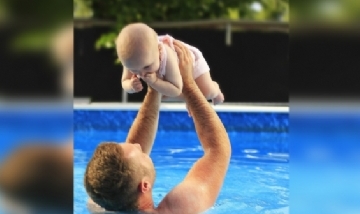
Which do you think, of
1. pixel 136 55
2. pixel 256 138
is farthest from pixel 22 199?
pixel 256 138

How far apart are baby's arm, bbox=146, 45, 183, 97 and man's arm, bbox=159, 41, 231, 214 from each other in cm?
6

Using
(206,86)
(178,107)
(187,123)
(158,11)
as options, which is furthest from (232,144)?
(206,86)

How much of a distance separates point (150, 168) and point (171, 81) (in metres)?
0.37

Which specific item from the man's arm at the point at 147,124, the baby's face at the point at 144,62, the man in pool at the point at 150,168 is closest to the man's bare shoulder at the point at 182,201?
the man in pool at the point at 150,168

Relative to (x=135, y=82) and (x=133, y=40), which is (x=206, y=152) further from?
(x=133, y=40)

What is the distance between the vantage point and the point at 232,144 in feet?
18.0

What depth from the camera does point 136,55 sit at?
1.98m

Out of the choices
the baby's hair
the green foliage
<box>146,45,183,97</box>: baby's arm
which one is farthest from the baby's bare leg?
the green foliage

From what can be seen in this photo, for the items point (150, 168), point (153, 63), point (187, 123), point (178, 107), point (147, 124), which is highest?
point (153, 63)

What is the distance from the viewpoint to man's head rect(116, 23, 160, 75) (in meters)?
1.97

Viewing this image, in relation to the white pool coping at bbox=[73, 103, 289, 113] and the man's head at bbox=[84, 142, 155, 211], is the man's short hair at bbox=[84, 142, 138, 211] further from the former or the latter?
the white pool coping at bbox=[73, 103, 289, 113]

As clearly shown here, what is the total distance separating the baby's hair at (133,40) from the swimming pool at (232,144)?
1012 millimetres

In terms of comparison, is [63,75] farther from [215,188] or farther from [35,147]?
[215,188]

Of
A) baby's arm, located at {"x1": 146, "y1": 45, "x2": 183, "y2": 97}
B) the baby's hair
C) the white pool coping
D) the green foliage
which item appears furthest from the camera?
the green foliage
